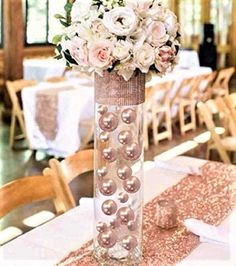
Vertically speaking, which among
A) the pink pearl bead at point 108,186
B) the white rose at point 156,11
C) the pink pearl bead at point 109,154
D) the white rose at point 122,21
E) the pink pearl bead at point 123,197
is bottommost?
the pink pearl bead at point 123,197

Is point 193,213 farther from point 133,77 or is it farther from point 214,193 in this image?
point 133,77

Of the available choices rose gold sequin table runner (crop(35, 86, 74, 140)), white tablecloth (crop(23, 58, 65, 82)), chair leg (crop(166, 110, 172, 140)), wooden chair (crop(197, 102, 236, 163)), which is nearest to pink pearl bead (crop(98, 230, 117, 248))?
wooden chair (crop(197, 102, 236, 163))

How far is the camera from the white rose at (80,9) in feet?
4.87

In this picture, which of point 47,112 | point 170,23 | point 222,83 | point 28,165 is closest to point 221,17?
A: point 222,83

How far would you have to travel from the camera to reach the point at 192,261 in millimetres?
1623

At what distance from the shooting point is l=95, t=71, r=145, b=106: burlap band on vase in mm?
1532

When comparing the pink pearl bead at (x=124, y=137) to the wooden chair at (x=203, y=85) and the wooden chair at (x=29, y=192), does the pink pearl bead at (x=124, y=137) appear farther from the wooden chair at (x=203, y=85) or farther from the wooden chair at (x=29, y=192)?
the wooden chair at (x=203, y=85)

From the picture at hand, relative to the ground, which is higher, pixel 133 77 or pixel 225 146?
pixel 133 77

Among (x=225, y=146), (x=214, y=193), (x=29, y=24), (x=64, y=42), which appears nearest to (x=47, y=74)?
(x=29, y=24)

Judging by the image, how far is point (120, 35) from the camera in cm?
145

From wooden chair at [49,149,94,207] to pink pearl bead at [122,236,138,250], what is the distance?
0.63m

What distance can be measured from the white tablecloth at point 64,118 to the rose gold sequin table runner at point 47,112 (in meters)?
0.04

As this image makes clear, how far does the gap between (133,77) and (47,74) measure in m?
6.69

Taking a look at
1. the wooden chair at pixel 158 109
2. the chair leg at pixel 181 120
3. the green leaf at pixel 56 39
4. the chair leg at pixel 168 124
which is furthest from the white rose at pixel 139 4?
the chair leg at pixel 181 120
